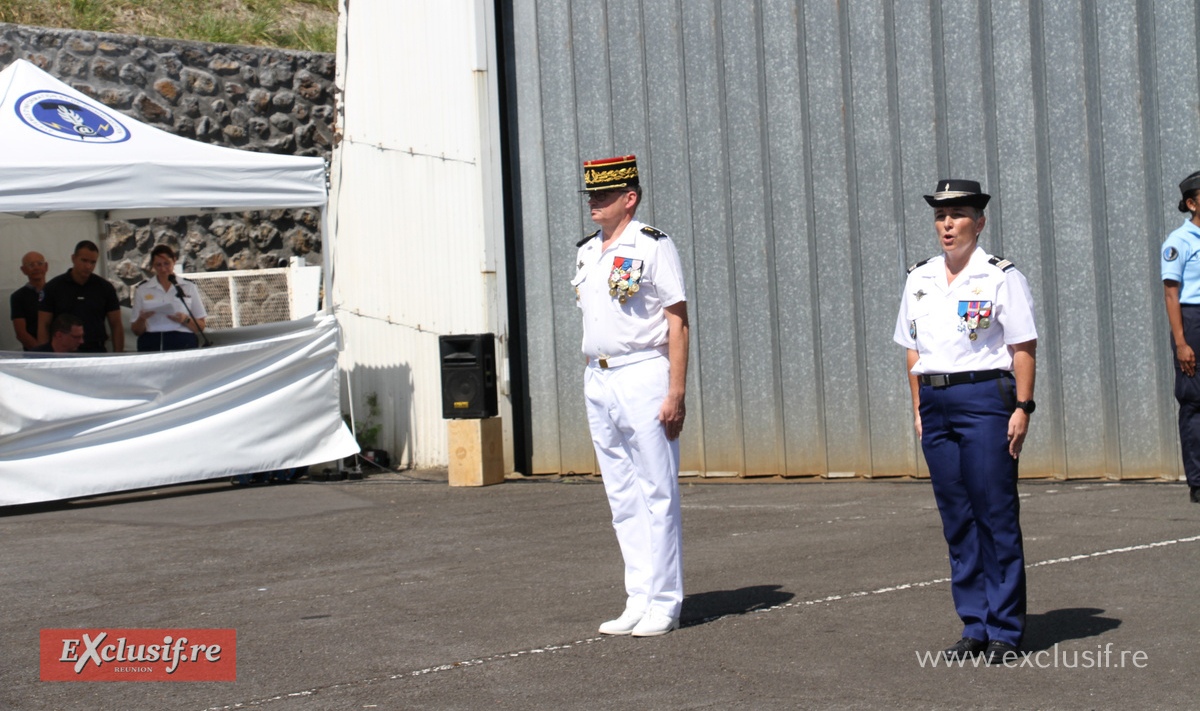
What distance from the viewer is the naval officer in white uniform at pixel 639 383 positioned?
509 centimetres

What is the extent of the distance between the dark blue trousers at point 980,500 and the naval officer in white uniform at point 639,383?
103cm

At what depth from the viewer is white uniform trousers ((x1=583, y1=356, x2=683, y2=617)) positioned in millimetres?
5094

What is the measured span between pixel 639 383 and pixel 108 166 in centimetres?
642

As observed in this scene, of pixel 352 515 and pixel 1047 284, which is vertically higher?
pixel 1047 284

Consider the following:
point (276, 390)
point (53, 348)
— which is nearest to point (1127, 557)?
point (276, 390)

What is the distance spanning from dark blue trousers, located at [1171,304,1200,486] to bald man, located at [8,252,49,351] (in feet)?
29.4

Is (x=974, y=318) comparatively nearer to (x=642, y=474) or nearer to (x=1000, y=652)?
(x=1000, y=652)

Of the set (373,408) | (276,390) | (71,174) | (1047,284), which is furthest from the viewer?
(373,408)

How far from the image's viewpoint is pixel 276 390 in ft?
35.4

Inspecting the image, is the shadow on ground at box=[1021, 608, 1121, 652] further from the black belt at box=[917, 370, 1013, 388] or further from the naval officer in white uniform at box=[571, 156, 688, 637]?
the naval officer in white uniform at box=[571, 156, 688, 637]

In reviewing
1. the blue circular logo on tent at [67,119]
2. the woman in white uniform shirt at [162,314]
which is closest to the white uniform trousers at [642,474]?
the blue circular logo on tent at [67,119]

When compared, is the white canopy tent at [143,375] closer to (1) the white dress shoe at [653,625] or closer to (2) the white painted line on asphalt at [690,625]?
(2) the white painted line on asphalt at [690,625]

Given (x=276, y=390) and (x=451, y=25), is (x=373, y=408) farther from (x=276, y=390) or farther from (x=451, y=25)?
(x=451, y=25)

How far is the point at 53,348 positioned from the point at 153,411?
134cm
